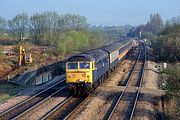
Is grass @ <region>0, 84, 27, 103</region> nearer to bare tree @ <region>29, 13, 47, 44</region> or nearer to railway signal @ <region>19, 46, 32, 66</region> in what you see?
railway signal @ <region>19, 46, 32, 66</region>

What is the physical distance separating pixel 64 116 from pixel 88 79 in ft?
18.4

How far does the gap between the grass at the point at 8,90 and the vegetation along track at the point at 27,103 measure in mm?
1772

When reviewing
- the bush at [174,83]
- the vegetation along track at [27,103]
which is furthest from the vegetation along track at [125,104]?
the vegetation along track at [27,103]

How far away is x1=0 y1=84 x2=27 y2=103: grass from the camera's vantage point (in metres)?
24.3

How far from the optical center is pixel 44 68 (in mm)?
44875

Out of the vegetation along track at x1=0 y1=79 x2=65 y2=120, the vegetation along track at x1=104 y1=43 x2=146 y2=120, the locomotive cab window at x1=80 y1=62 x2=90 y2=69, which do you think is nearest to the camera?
the vegetation along track at x1=0 y1=79 x2=65 y2=120

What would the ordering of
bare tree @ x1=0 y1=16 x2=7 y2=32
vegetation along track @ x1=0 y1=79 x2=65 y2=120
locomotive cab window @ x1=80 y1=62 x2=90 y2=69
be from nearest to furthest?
vegetation along track @ x1=0 y1=79 x2=65 y2=120 < locomotive cab window @ x1=80 y1=62 x2=90 y2=69 < bare tree @ x1=0 y1=16 x2=7 y2=32

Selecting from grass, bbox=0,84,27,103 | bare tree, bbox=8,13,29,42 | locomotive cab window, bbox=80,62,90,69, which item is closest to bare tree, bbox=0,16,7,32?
bare tree, bbox=8,13,29,42

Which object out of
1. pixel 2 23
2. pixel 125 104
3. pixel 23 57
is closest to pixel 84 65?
pixel 125 104

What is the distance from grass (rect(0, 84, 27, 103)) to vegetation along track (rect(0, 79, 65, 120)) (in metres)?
1.77

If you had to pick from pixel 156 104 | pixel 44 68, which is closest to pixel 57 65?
pixel 44 68

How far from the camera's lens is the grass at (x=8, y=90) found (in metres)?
24.3

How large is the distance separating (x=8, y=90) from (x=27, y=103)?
5839 mm

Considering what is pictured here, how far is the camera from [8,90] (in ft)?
90.9
